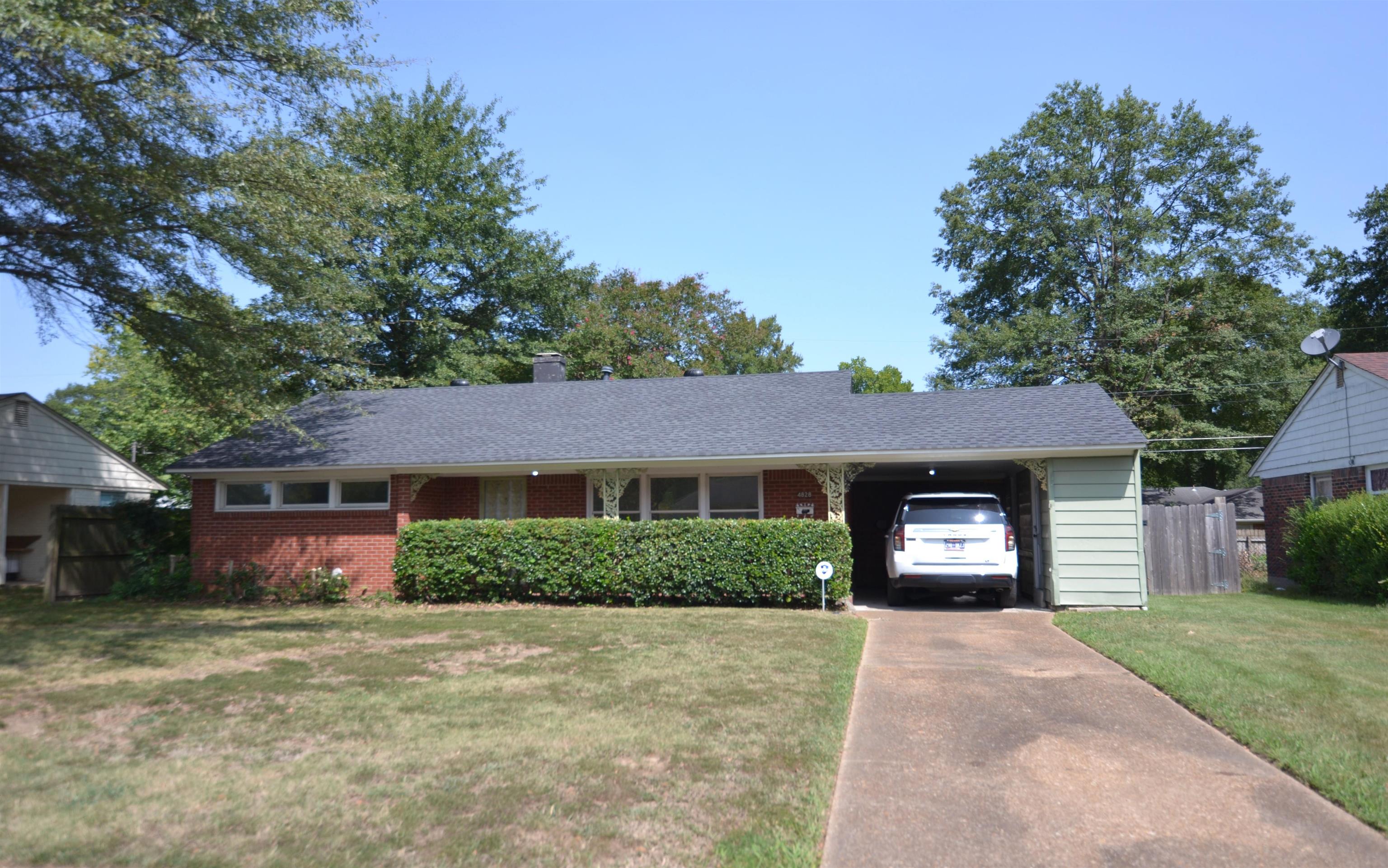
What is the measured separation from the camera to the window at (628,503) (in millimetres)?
17172

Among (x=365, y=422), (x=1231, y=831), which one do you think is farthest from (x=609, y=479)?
(x=1231, y=831)

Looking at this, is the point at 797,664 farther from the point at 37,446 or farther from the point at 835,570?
the point at 37,446

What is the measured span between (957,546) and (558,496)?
7.31 meters

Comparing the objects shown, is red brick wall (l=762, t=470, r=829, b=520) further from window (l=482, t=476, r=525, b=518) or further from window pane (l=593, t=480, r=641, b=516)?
window (l=482, t=476, r=525, b=518)

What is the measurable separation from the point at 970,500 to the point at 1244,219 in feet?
88.8

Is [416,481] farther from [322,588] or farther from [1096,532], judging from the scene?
[1096,532]

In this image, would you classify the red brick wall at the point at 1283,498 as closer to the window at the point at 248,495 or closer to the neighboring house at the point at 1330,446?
the neighboring house at the point at 1330,446

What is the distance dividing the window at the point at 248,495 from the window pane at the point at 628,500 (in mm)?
5978

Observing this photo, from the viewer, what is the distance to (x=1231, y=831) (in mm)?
4594

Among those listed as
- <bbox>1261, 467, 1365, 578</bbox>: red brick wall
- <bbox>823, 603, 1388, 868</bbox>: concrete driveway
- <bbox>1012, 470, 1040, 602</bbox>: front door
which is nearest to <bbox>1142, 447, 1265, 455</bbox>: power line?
<bbox>1261, 467, 1365, 578</bbox>: red brick wall

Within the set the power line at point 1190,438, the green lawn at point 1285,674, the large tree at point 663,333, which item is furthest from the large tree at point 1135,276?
the green lawn at point 1285,674

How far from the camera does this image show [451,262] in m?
32.0

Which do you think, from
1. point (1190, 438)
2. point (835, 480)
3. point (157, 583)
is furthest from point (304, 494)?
point (1190, 438)

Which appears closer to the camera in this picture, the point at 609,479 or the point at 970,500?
the point at 970,500
